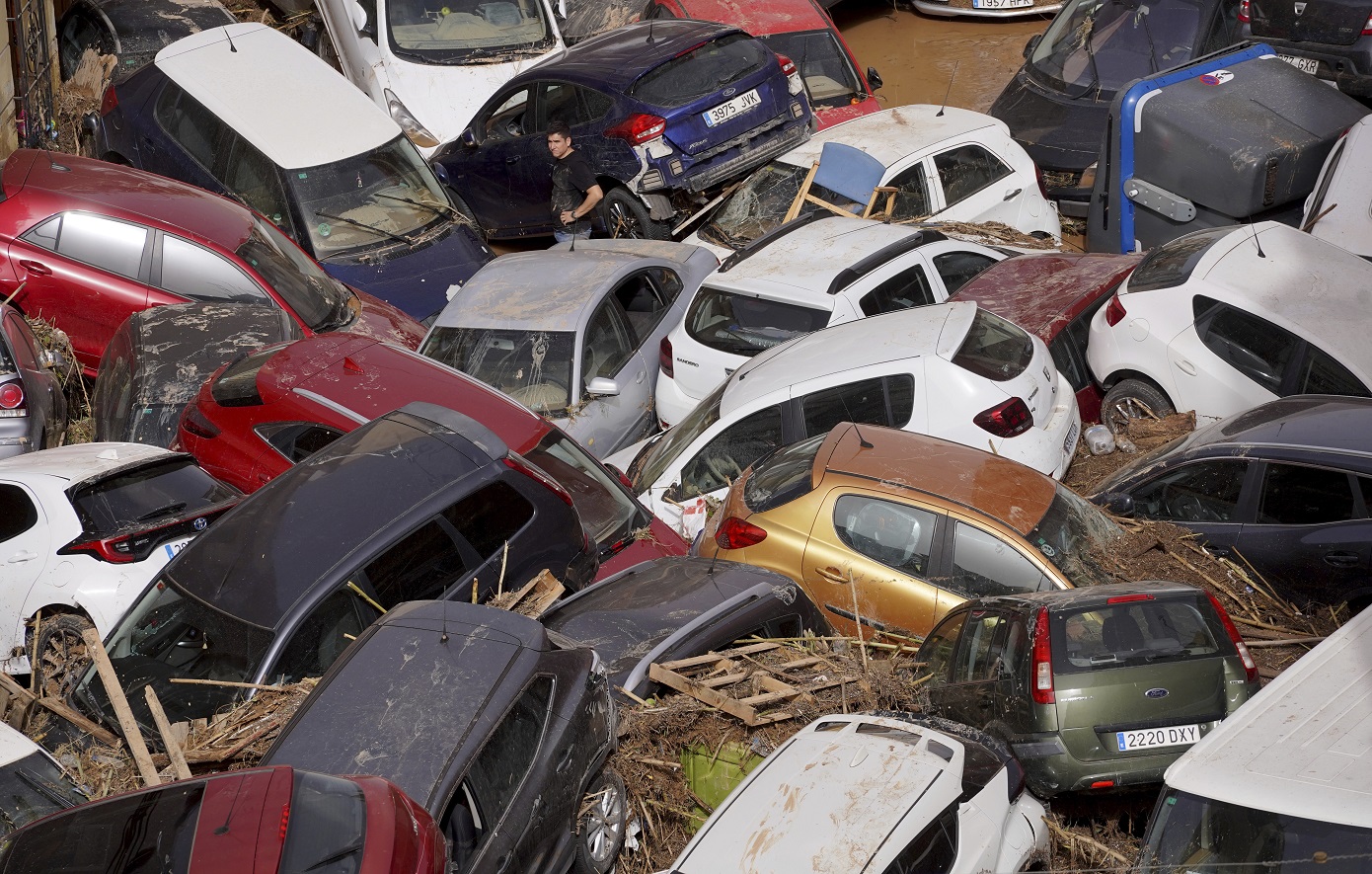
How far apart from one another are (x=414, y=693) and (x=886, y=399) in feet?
13.8

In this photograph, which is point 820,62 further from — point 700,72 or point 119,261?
point 119,261

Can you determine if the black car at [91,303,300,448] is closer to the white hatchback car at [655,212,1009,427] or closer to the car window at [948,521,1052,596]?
the white hatchback car at [655,212,1009,427]

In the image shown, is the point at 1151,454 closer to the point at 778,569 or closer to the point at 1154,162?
the point at 778,569

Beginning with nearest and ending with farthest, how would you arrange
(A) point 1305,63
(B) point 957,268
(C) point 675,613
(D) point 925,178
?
(C) point 675,613 → (B) point 957,268 → (D) point 925,178 → (A) point 1305,63

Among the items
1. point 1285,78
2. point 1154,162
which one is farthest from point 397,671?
point 1285,78

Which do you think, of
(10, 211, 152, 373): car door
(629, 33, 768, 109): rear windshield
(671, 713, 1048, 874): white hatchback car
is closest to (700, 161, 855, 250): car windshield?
(629, 33, 768, 109): rear windshield

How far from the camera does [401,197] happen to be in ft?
41.0

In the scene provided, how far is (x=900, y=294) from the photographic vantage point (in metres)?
10.2

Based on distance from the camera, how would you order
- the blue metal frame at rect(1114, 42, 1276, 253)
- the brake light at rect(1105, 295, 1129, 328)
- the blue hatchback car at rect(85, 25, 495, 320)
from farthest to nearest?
the blue hatchback car at rect(85, 25, 495, 320) → the blue metal frame at rect(1114, 42, 1276, 253) → the brake light at rect(1105, 295, 1129, 328)

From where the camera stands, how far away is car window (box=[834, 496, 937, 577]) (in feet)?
24.2

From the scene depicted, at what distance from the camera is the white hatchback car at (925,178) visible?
462 inches

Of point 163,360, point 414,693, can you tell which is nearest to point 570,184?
point 163,360

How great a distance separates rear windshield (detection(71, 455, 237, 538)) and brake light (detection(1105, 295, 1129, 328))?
6238 mm

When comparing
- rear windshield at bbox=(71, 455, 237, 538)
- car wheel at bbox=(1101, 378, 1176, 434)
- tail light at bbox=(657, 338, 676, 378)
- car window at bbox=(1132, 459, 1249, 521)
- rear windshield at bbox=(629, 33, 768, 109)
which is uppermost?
rear windshield at bbox=(629, 33, 768, 109)
